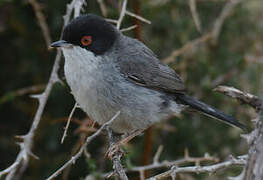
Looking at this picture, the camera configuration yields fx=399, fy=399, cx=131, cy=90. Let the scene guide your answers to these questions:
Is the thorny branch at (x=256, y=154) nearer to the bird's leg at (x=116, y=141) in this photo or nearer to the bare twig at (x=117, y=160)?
the bare twig at (x=117, y=160)

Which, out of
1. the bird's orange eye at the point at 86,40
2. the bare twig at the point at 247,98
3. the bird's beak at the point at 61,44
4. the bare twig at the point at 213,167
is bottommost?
the bare twig at the point at 213,167

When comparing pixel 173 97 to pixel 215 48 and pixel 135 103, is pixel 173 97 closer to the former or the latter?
pixel 135 103

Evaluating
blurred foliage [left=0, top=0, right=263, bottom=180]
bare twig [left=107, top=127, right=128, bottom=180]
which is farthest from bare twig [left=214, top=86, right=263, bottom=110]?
blurred foliage [left=0, top=0, right=263, bottom=180]

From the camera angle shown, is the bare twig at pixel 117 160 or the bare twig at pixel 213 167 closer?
the bare twig at pixel 213 167

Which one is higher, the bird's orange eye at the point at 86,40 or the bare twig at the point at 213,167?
the bird's orange eye at the point at 86,40

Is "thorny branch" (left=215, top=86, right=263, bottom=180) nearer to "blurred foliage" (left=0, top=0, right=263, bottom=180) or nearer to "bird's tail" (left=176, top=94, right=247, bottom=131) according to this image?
"bird's tail" (left=176, top=94, right=247, bottom=131)

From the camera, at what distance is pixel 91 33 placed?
3.53 meters

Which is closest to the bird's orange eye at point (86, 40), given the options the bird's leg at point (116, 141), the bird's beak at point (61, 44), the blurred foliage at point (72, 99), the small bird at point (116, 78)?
the small bird at point (116, 78)

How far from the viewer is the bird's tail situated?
12.6 ft

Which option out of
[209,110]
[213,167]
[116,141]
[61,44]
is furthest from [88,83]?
[213,167]

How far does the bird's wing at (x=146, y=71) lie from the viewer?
12.1ft

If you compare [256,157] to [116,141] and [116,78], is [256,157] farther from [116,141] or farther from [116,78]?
[116,141]

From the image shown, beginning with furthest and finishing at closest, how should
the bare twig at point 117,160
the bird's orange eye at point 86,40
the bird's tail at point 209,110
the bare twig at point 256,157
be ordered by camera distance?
the bird's tail at point 209,110 → the bird's orange eye at point 86,40 → the bare twig at point 117,160 → the bare twig at point 256,157

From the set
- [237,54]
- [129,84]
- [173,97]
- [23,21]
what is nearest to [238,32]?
[237,54]
